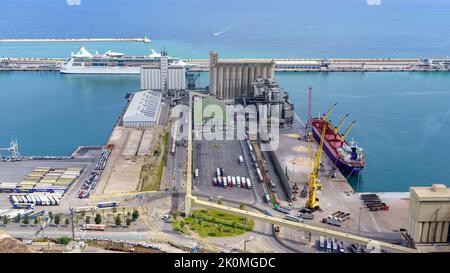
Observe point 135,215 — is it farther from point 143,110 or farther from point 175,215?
point 143,110

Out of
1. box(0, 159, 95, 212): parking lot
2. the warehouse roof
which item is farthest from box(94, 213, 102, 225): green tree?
the warehouse roof

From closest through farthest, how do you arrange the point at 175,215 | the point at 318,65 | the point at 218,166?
1. the point at 175,215
2. the point at 218,166
3. the point at 318,65

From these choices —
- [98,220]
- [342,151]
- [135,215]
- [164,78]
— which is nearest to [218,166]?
[342,151]

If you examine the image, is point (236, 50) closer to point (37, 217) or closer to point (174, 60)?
point (174, 60)

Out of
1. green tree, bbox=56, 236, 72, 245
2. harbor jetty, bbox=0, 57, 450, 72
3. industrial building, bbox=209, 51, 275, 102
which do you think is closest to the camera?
green tree, bbox=56, 236, 72, 245

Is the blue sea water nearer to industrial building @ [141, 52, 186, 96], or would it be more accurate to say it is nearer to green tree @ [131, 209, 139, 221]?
industrial building @ [141, 52, 186, 96]

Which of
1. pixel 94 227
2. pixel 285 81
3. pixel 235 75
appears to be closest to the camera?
pixel 94 227

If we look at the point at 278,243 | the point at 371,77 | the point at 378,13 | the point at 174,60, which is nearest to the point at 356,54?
the point at 371,77
